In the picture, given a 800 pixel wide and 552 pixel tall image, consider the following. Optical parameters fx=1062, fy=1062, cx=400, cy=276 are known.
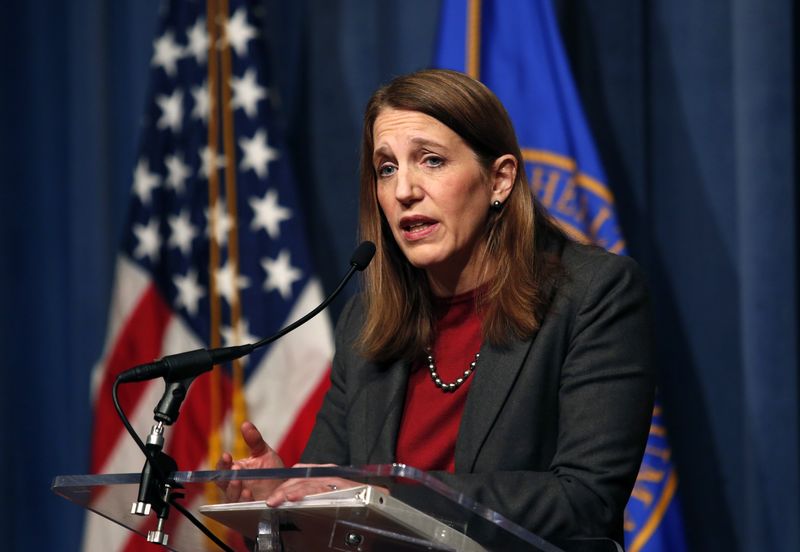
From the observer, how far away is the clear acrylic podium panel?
119 cm

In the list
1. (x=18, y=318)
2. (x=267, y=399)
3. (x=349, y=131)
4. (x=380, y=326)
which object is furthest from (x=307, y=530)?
(x=18, y=318)

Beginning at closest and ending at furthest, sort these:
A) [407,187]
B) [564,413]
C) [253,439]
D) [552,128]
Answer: [253,439]
[564,413]
[407,187]
[552,128]

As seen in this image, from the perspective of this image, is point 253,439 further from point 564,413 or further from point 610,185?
point 610,185

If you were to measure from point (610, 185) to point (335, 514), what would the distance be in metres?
2.20

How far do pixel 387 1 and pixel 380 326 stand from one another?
1904mm

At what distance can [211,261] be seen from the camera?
11.2ft

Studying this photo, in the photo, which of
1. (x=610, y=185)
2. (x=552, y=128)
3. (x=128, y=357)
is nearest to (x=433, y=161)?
(x=552, y=128)

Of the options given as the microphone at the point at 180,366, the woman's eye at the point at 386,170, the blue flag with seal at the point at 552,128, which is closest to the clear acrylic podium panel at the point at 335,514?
the microphone at the point at 180,366

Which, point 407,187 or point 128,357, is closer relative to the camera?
point 407,187

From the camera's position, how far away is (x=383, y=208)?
A: 2.00 metres

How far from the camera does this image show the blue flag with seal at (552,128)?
9.23 feet

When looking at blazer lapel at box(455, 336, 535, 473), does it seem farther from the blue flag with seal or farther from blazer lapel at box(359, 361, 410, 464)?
the blue flag with seal

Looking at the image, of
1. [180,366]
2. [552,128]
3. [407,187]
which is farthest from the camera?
[552,128]

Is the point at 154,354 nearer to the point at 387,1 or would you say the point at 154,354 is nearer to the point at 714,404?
the point at 387,1
